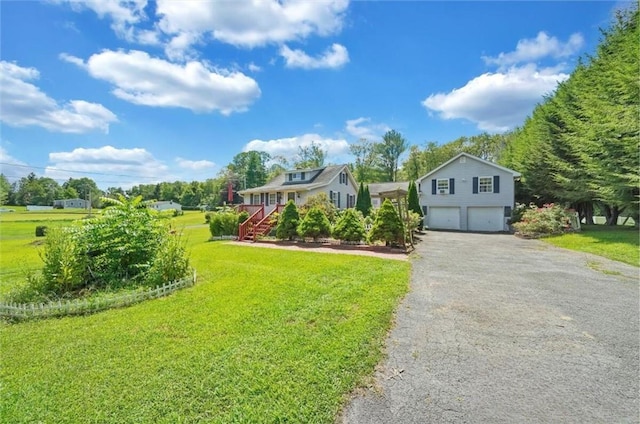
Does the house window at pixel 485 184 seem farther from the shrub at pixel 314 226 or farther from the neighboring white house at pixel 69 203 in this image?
the neighboring white house at pixel 69 203

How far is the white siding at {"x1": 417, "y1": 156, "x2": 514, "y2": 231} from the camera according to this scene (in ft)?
70.1

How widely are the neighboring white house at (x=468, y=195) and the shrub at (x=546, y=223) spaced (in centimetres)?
437

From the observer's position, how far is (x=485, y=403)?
2.80 meters

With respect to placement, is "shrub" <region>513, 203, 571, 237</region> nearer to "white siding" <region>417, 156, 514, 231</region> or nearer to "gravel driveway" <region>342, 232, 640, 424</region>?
"white siding" <region>417, 156, 514, 231</region>

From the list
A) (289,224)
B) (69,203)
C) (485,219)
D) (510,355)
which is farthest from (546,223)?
(69,203)

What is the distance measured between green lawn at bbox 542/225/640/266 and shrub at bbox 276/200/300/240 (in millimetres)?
12350

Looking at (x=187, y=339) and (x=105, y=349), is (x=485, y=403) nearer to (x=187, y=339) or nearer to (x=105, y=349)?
(x=187, y=339)

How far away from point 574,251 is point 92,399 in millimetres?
15471

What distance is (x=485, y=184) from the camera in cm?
2211

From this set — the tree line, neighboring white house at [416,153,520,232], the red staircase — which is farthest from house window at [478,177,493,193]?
the red staircase

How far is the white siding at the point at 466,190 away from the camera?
2138 centimetres

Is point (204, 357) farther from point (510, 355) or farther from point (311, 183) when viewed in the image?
point (311, 183)

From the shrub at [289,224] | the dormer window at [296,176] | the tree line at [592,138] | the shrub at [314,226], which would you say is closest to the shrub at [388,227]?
the shrub at [314,226]

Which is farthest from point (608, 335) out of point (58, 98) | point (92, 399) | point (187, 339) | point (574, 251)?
point (58, 98)
